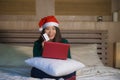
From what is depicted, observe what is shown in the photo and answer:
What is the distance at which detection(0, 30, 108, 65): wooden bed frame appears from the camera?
11.6 ft

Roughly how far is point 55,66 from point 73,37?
Answer: 169 centimetres

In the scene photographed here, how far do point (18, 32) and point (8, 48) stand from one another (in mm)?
390

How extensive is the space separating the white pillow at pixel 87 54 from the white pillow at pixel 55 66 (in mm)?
1082

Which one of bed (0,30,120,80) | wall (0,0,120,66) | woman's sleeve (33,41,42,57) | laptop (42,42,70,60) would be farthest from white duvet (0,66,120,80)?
wall (0,0,120,66)

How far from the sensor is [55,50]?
2057 mm

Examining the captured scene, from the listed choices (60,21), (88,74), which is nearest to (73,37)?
(60,21)

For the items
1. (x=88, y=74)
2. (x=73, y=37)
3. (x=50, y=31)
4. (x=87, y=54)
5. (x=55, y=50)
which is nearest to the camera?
(x=55, y=50)

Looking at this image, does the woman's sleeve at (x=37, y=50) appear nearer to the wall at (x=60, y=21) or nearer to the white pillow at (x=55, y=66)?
the white pillow at (x=55, y=66)

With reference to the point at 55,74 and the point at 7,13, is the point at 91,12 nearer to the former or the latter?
the point at 7,13

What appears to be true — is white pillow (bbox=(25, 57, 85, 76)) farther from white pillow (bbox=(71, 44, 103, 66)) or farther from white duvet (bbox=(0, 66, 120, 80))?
white pillow (bbox=(71, 44, 103, 66))

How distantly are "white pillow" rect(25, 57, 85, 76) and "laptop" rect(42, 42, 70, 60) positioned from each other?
43 mm

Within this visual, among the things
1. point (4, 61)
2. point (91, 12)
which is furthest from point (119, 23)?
point (4, 61)

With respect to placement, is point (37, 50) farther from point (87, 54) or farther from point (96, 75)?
point (87, 54)

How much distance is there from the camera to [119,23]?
363 centimetres
